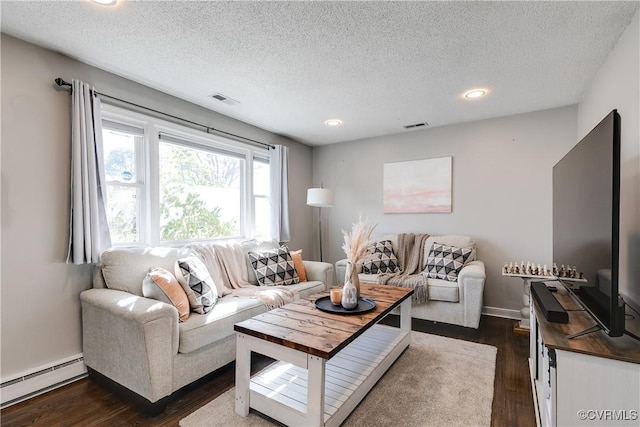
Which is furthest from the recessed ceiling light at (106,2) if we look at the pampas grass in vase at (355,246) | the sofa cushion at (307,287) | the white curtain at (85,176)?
the sofa cushion at (307,287)

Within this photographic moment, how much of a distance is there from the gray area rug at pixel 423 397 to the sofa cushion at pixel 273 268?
1217 mm

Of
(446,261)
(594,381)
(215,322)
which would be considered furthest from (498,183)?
(215,322)

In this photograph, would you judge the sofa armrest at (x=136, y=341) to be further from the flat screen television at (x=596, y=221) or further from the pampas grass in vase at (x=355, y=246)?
the flat screen television at (x=596, y=221)

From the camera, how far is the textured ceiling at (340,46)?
67.4 inches

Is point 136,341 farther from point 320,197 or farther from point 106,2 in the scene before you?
point 320,197

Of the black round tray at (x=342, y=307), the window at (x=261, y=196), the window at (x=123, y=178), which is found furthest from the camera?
the window at (x=261, y=196)

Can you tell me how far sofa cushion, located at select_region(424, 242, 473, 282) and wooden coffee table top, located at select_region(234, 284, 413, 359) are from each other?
4.12 feet

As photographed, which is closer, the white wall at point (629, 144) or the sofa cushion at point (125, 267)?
the white wall at point (629, 144)

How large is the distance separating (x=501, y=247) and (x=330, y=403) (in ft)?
9.40

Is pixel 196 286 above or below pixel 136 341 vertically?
above

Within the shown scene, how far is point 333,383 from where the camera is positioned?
1.89 metres

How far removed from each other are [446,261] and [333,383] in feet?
6.67

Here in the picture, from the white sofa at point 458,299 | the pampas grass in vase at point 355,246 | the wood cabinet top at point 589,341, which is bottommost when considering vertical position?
the white sofa at point 458,299

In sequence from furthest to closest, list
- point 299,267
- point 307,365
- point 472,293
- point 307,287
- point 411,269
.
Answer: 1. point 411,269
2. point 299,267
3. point 307,287
4. point 472,293
5. point 307,365
